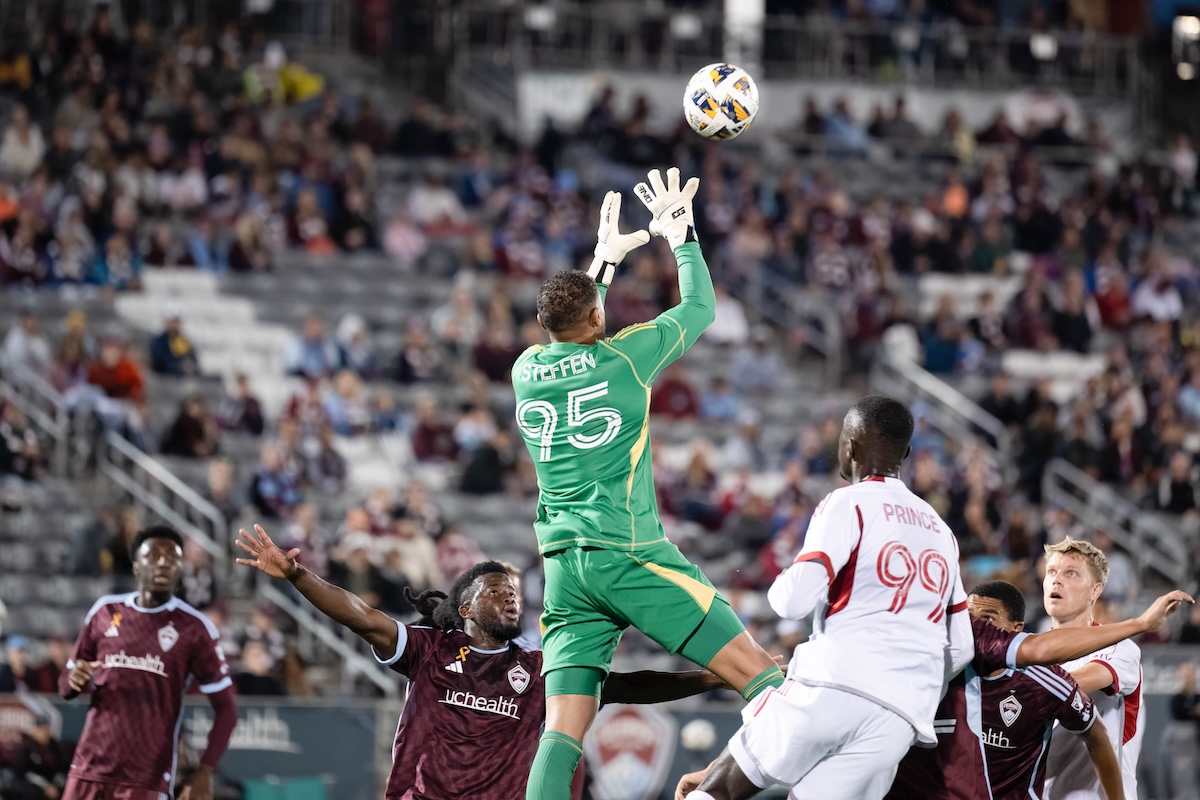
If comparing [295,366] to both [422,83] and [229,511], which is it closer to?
[229,511]

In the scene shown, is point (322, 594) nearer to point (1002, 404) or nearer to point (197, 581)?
point (197, 581)

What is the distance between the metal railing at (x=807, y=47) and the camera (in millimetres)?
26688

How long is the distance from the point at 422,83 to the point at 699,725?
14119 mm

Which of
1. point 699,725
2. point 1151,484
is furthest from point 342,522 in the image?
point 1151,484

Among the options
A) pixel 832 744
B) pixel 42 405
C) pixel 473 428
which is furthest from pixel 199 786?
pixel 473 428

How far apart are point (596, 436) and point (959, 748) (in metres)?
1.98

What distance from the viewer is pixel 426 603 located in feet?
29.6

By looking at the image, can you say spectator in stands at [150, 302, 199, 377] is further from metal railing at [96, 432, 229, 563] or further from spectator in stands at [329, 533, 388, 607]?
spectator in stands at [329, 533, 388, 607]

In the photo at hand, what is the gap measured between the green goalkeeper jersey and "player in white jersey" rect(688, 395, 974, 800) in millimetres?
1040

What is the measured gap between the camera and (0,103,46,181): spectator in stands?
2055 cm

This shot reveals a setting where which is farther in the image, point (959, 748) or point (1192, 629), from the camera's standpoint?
point (1192, 629)

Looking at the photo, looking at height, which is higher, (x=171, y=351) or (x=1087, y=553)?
(x=1087, y=553)

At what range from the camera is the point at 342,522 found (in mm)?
17578

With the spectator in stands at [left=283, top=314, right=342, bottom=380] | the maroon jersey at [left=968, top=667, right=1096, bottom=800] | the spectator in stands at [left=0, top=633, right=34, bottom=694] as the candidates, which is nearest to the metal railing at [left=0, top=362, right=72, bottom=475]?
the spectator in stands at [left=283, top=314, right=342, bottom=380]
